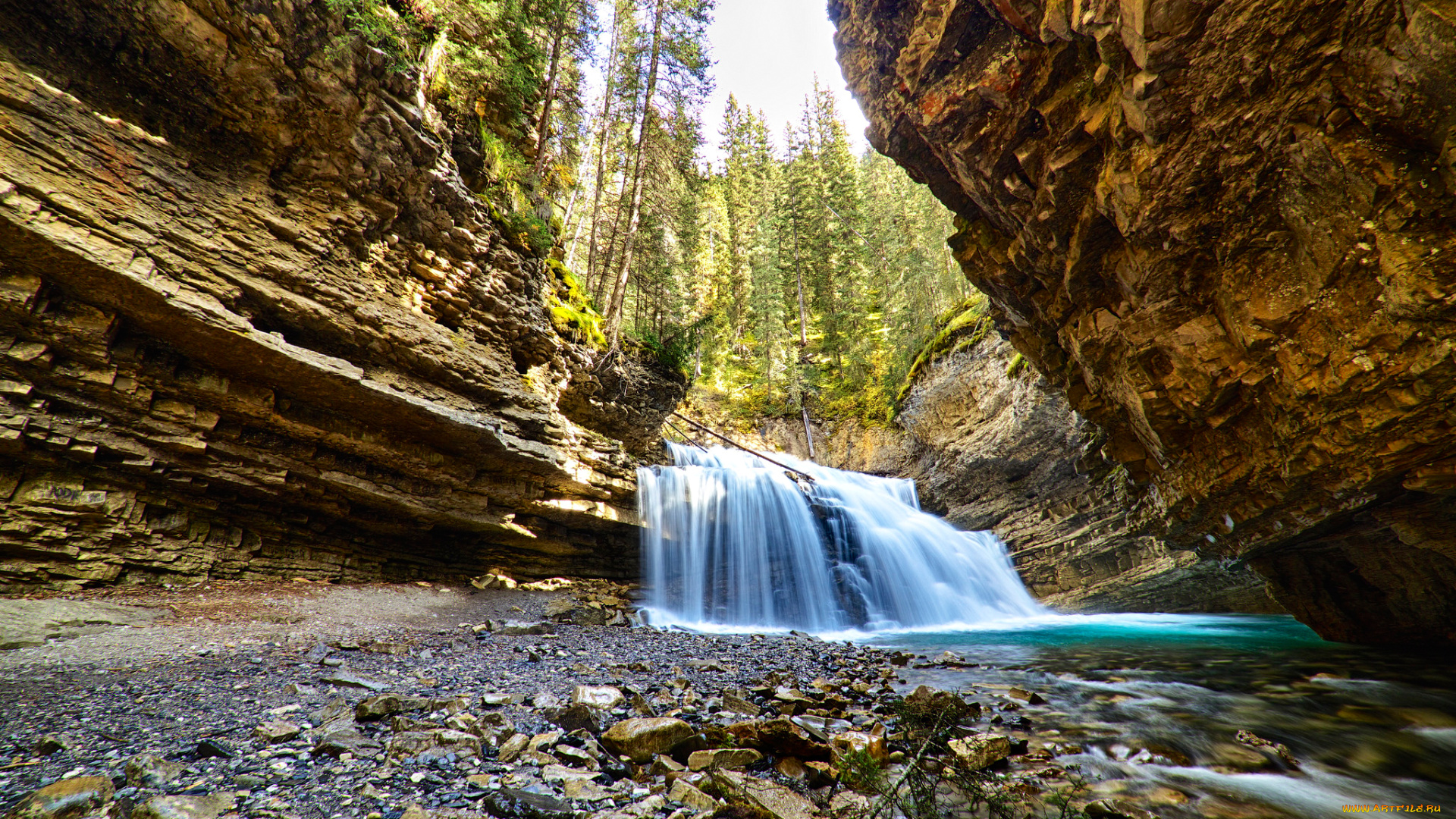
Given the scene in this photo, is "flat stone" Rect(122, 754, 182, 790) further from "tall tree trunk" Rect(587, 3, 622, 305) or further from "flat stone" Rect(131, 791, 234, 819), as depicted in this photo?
"tall tree trunk" Rect(587, 3, 622, 305)

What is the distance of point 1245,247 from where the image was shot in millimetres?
3738

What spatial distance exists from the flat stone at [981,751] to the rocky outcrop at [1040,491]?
223 inches

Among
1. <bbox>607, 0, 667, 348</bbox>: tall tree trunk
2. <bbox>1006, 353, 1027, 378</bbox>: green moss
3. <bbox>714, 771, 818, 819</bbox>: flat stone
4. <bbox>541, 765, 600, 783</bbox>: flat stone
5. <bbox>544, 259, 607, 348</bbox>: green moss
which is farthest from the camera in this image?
<bbox>1006, 353, 1027, 378</bbox>: green moss

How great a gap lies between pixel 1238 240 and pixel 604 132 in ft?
56.2

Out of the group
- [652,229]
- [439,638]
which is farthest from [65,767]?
[652,229]

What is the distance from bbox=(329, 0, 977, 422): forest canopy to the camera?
9.85 meters

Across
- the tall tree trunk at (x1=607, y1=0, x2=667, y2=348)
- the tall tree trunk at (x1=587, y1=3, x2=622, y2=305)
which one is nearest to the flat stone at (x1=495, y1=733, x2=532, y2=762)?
the tall tree trunk at (x1=607, y1=0, x2=667, y2=348)

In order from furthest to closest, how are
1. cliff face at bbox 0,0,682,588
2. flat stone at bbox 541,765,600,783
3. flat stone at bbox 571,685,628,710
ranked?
cliff face at bbox 0,0,682,588, flat stone at bbox 571,685,628,710, flat stone at bbox 541,765,600,783

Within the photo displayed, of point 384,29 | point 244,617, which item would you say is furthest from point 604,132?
point 244,617

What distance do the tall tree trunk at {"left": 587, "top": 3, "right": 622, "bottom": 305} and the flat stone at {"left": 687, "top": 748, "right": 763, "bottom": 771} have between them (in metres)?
13.6

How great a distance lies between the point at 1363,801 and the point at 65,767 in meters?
6.22

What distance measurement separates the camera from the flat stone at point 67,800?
154cm

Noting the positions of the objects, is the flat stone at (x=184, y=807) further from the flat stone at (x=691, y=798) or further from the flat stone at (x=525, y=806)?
the flat stone at (x=691, y=798)

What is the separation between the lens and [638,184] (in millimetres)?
13422
